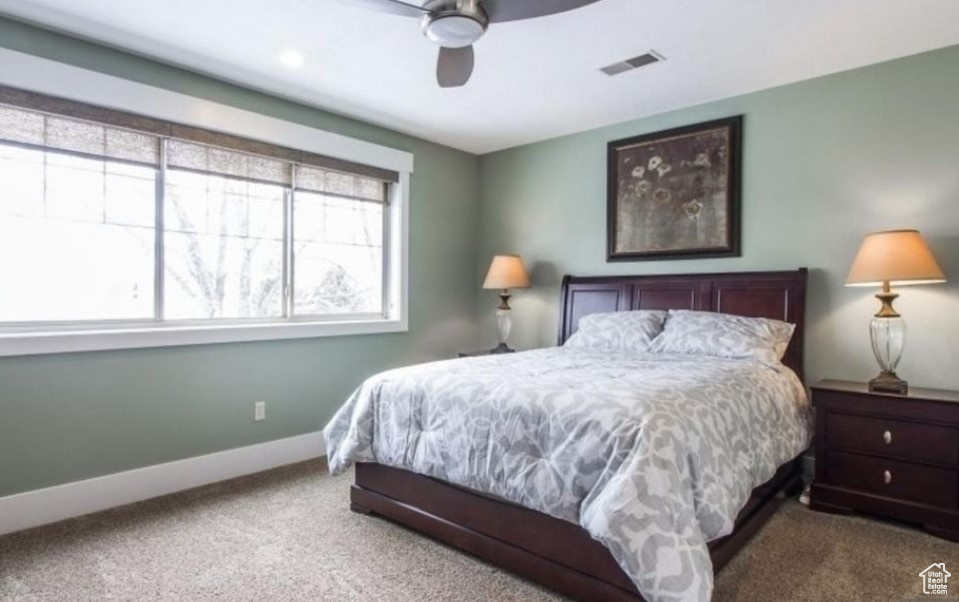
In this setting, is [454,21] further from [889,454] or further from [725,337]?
[889,454]

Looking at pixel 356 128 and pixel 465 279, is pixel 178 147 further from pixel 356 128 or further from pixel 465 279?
pixel 465 279

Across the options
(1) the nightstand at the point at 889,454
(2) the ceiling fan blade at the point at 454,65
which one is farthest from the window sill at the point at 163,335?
(1) the nightstand at the point at 889,454

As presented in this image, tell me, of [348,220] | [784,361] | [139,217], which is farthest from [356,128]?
[784,361]

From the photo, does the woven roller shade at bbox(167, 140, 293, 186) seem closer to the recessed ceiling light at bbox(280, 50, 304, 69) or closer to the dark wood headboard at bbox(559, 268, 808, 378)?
the recessed ceiling light at bbox(280, 50, 304, 69)

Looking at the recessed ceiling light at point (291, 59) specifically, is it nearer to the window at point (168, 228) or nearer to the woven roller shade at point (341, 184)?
the window at point (168, 228)

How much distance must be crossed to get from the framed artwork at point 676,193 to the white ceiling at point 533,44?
29 centimetres

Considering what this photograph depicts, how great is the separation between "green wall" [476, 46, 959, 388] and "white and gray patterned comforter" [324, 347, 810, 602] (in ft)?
2.04

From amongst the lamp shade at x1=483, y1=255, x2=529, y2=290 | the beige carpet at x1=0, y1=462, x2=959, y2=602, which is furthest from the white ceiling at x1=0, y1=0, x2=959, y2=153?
the beige carpet at x1=0, y1=462, x2=959, y2=602

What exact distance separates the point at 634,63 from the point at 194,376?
319 centimetres

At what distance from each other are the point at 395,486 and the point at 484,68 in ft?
7.85

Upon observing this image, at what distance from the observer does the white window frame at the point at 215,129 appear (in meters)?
2.60

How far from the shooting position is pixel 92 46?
110 inches

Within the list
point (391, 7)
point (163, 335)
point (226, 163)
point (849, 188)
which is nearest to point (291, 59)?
point (226, 163)

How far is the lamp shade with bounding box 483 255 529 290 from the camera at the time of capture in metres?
4.35
